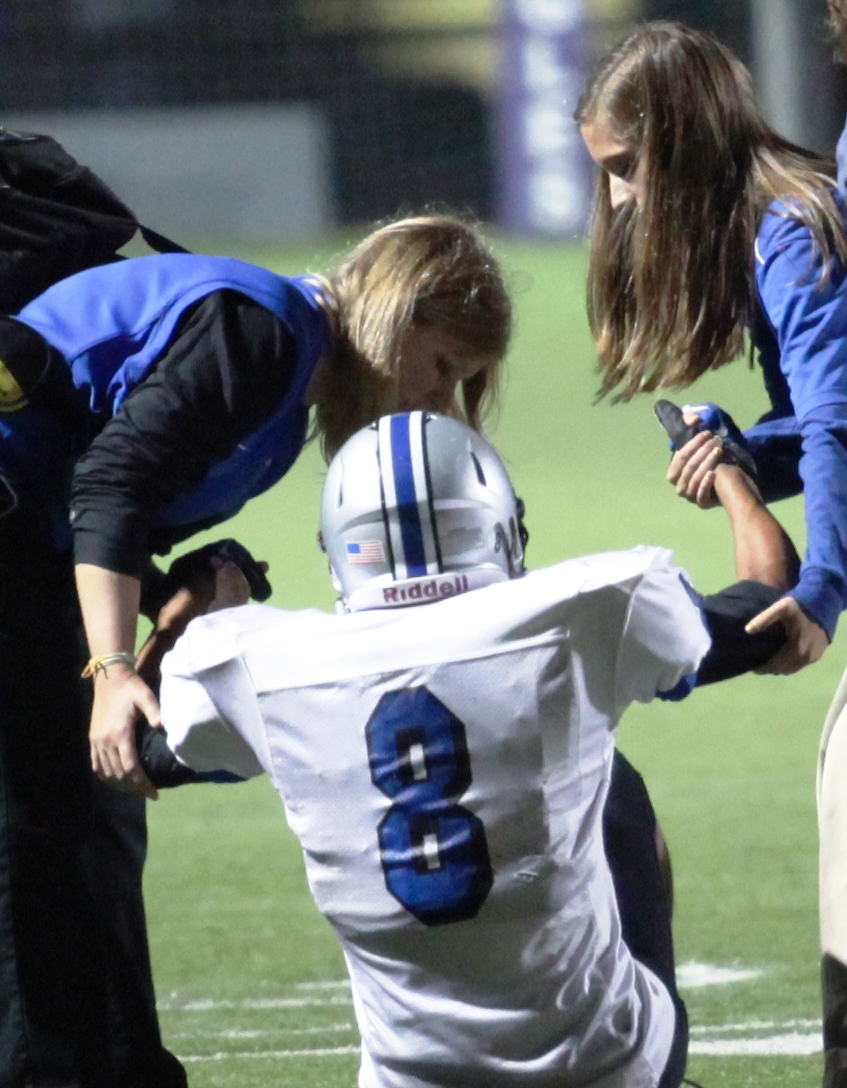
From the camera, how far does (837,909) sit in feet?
7.75

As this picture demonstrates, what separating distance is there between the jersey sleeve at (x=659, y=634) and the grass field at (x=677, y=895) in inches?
37.7

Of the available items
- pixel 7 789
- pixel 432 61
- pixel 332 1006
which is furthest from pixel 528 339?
pixel 7 789

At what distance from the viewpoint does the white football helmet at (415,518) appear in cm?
217

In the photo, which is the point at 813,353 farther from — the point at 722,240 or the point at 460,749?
the point at 460,749

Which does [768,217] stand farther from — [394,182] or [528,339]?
[394,182]

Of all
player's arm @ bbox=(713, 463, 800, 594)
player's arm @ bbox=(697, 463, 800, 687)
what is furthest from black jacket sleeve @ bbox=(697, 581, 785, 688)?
player's arm @ bbox=(713, 463, 800, 594)

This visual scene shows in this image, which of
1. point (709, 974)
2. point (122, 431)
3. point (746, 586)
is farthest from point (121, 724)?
point (709, 974)

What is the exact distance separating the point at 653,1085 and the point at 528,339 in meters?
12.2

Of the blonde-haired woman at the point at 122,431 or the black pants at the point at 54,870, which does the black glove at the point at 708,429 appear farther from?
the black pants at the point at 54,870

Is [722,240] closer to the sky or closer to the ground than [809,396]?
closer to the sky

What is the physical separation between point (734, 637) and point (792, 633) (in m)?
0.10

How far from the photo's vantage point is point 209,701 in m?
2.15

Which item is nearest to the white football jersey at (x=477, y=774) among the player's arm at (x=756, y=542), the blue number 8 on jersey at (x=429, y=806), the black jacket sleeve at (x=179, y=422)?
the blue number 8 on jersey at (x=429, y=806)

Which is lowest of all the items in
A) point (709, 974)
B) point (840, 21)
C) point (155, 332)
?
point (709, 974)
